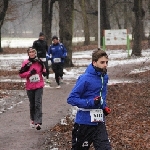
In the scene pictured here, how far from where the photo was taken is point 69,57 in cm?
2708

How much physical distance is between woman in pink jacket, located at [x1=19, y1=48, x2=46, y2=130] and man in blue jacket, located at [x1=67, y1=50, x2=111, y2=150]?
3898 millimetres

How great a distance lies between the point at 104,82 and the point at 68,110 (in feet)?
21.7

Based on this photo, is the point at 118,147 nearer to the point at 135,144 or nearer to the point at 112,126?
the point at 135,144

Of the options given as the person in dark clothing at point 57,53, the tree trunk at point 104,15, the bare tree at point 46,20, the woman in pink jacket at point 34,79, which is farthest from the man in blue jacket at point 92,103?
the tree trunk at point 104,15

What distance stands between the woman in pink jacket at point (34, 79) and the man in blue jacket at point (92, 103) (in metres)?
3.90

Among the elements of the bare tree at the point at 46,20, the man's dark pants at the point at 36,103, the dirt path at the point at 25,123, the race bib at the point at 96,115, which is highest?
the bare tree at the point at 46,20

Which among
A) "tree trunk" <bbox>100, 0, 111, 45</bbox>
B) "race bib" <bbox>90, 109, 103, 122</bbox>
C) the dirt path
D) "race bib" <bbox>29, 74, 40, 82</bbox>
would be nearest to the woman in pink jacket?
"race bib" <bbox>29, 74, 40, 82</bbox>

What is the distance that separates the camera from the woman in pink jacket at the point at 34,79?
1036 centimetres

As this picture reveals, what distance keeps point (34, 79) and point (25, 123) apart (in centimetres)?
128

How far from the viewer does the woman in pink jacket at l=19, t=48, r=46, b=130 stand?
1036 cm

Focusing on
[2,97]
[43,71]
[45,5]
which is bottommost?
[2,97]

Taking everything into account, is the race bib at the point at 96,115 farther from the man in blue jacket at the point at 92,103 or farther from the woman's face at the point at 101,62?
the woman's face at the point at 101,62

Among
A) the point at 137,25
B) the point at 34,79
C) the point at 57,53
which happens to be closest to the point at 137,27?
the point at 137,25

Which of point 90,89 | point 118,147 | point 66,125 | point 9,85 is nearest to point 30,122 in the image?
point 66,125
